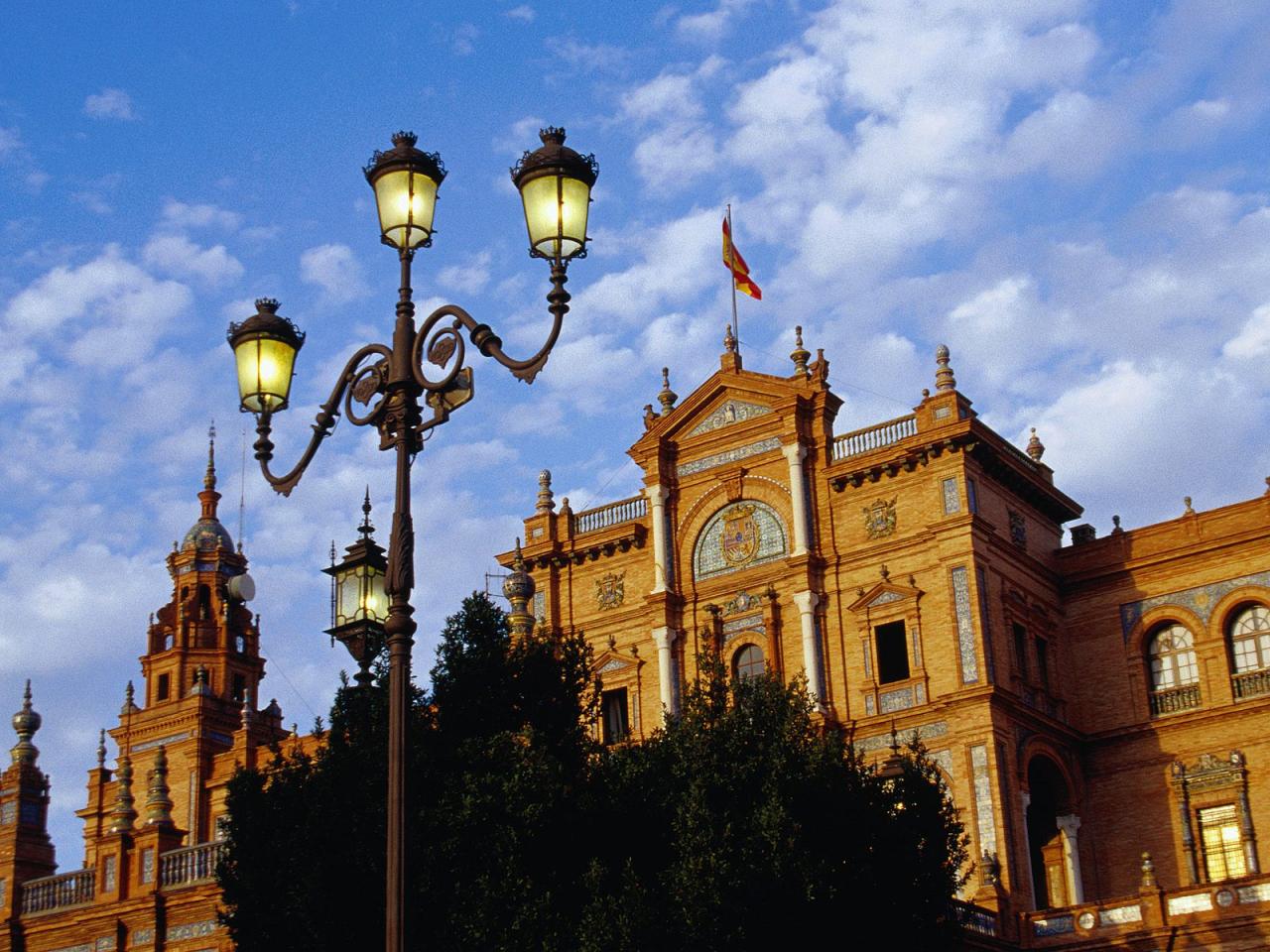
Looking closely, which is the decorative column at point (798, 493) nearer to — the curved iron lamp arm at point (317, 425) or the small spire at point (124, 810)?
the small spire at point (124, 810)

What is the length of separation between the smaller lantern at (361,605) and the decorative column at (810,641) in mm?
32180

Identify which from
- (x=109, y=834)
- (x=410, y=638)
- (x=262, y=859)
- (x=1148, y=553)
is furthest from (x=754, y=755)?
(x=1148, y=553)

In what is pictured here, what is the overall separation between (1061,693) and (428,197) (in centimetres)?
3704

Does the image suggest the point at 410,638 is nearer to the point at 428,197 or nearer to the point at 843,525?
the point at 428,197

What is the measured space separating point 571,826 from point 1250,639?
1002 inches

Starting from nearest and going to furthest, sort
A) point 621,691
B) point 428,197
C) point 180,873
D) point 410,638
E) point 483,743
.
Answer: point 410,638, point 428,197, point 483,743, point 180,873, point 621,691

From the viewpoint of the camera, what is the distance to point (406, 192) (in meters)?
A: 17.8

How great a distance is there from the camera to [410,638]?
1672 cm

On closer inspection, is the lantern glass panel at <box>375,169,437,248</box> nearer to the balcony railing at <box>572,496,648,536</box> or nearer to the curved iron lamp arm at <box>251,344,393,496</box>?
the curved iron lamp arm at <box>251,344,393,496</box>

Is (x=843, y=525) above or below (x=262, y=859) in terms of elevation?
above

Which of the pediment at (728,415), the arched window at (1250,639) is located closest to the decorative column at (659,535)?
the pediment at (728,415)

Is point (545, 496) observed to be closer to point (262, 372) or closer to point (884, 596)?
point (884, 596)

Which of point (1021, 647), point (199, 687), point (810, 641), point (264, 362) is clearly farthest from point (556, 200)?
point (199, 687)

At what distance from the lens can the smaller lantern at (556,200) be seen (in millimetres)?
16922
